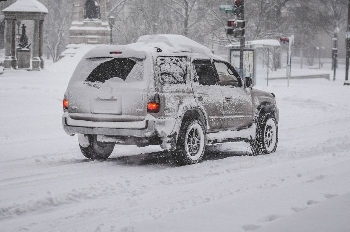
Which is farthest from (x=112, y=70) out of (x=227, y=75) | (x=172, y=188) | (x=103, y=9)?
(x=103, y=9)

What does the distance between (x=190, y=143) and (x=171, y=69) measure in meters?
1.16

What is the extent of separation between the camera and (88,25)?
4078 cm

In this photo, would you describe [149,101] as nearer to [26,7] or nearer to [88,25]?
[26,7]

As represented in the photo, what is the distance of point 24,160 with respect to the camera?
9.98 metres

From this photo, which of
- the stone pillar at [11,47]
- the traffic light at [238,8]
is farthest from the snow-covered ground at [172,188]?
the stone pillar at [11,47]

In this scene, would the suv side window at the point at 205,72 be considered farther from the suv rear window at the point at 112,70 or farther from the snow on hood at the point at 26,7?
the snow on hood at the point at 26,7

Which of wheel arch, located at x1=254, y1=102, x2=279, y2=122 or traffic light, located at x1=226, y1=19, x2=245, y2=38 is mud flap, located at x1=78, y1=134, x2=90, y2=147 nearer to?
wheel arch, located at x1=254, y1=102, x2=279, y2=122

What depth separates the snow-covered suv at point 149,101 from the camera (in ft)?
28.9

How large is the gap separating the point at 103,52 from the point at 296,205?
4.34 metres

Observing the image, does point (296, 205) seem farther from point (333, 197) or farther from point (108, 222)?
point (108, 222)

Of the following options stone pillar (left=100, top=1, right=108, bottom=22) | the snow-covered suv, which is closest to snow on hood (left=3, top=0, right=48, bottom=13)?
stone pillar (left=100, top=1, right=108, bottom=22)

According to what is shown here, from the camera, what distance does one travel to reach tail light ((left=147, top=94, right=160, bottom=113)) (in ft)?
28.7

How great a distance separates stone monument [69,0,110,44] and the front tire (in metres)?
30.4

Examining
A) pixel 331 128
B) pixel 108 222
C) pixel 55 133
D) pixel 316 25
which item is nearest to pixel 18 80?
pixel 55 133
